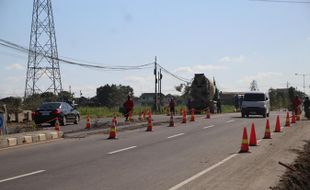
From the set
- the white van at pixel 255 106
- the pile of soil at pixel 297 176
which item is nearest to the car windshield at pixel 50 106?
the white van at pixel 255 106

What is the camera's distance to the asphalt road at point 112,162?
10.7 m

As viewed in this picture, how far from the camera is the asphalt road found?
35.1 ft

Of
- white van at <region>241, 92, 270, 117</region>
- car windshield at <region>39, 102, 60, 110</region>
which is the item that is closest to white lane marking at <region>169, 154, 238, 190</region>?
car windshield at <region>39, 102, 60, 110</region>

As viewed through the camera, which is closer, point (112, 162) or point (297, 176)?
point (297, 176)

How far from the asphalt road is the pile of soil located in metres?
1.87

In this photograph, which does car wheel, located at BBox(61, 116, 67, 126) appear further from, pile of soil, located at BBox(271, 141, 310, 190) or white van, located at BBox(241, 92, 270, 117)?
pile of soil, located at BBox(271, 141, 310, 190)

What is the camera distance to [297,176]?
39.5 ft

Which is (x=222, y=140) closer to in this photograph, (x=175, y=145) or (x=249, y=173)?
(x=175, y=145)

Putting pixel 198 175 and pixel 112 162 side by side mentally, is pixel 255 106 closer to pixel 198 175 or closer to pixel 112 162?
pixel 112 162

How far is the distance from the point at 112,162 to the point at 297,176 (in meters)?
4.58

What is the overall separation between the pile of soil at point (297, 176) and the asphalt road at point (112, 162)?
73.7 inches

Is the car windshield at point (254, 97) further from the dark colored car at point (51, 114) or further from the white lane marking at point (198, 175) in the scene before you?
the white lane marking at point (198, 175)

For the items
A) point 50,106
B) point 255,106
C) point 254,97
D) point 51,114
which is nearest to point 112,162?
point 51,114

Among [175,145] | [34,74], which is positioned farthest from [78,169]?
[34,74]
